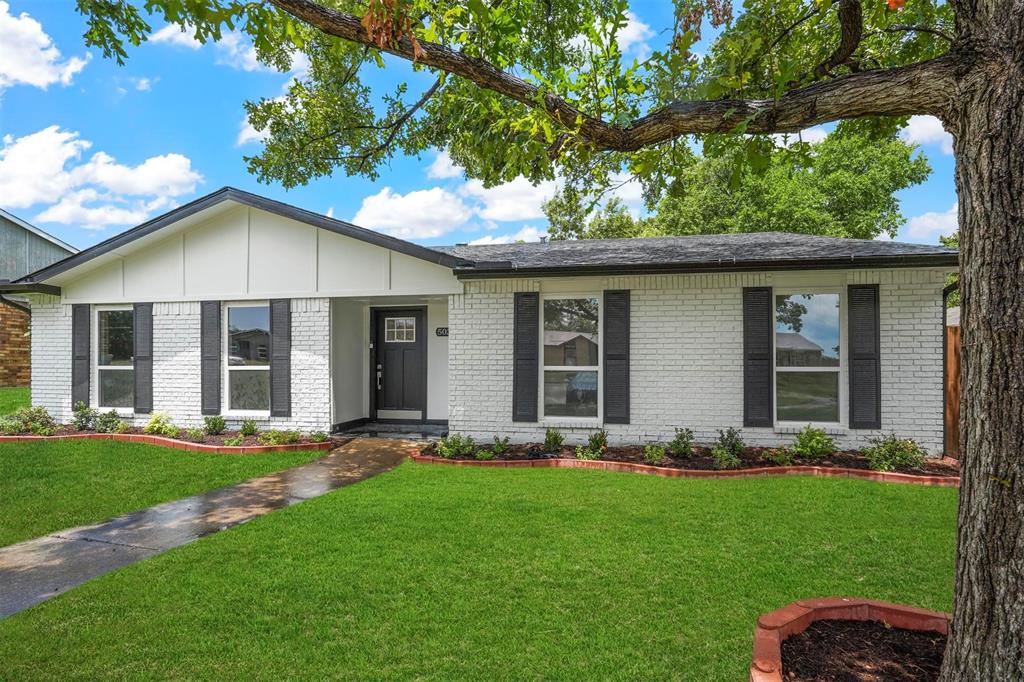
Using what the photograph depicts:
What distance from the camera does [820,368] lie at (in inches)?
308

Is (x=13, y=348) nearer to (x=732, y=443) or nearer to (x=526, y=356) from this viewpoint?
(x=526, y=356)

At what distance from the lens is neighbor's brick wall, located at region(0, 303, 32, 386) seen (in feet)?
55.2

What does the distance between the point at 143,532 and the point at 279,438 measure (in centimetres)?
378

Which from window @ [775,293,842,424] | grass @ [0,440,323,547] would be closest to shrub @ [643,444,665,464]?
window @ [775,293,842,424]

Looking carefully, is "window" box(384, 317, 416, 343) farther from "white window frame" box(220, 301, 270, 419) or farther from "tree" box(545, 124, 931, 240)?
"tree" box(545, 124, 931, 240)

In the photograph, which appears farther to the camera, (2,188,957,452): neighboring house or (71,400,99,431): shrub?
(71,400,99,431): shrub

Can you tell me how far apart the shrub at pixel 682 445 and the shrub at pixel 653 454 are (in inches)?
6.4

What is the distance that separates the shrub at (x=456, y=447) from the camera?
7.84 meters

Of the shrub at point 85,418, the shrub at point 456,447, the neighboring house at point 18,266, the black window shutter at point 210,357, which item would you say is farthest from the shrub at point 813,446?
the neighboring house at point 18,266

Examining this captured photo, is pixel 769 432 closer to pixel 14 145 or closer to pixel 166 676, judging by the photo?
pixel 166 676

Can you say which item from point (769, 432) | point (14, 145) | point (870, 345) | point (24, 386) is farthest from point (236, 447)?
point (14, 145)

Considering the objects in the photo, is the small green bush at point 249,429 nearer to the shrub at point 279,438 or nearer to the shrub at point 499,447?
the shrub at point 279,438

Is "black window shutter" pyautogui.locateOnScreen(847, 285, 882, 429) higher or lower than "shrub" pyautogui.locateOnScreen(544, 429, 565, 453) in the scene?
higher

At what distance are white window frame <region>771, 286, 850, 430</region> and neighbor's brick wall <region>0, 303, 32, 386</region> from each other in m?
20.4
